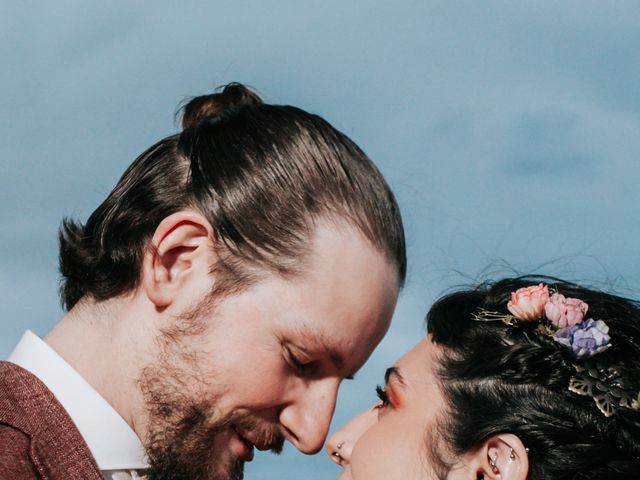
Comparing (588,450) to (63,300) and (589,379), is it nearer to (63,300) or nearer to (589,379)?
(589,379)

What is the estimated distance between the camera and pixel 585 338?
178 inches

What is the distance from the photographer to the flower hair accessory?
4438mm

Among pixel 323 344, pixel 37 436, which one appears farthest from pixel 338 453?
pixel 37 436

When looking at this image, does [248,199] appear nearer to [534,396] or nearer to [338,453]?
[338,453]

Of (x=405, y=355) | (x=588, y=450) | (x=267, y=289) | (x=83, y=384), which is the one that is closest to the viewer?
(x=83, y=384)

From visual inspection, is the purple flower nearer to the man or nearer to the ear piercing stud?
the man

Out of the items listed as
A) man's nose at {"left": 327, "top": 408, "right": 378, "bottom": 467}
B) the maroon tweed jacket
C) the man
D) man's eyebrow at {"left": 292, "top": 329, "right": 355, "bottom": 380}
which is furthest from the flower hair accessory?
the maroon tweed jacket

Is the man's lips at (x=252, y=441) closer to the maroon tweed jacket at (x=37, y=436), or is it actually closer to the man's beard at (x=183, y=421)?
the man's beard at (x=183, y=421)

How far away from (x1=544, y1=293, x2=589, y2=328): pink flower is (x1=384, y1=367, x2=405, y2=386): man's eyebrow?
27.3 inches

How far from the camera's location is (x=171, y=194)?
4.16m

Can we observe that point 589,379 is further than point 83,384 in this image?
Yes

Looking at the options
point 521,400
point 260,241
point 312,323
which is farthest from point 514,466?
point 260,241

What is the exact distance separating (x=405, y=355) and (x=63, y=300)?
1540 mm

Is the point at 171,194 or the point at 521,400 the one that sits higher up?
the point at 171,194
